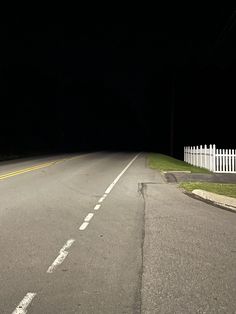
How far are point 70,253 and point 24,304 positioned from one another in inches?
78.7

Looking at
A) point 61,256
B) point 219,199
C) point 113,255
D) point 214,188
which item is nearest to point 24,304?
point 61,256

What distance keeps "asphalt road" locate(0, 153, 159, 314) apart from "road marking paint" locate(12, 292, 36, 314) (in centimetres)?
1

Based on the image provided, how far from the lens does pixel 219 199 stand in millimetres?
11758

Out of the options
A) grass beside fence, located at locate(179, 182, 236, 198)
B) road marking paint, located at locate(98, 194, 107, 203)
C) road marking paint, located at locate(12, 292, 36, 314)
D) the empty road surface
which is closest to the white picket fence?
grass beside fence, located at locate(179, 182, 236, 198)

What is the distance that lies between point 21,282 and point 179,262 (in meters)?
2.29

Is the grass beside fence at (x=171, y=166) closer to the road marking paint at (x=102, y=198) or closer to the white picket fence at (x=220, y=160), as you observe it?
the white picket fence at (x=220, y=160)

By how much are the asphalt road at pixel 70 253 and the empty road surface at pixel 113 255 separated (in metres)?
0.01

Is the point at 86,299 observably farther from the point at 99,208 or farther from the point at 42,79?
the point at 42,79

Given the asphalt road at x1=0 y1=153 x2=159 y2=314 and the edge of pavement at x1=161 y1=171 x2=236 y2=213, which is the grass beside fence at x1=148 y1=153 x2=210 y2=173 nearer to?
the edge of pavement at x1=161 y1=171 x2=236 y2=213

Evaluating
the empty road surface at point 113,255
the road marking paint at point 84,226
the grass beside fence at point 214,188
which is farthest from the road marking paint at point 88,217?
the grass beside fence at point 214,188

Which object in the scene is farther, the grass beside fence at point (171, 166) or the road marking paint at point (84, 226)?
the grass beside fence at point (171, 166)

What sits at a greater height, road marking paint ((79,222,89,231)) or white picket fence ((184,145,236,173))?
white picket fence ((184,145,236,173))

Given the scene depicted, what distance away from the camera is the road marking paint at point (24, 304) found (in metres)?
4.36

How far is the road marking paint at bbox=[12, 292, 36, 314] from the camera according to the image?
4.36 metres
